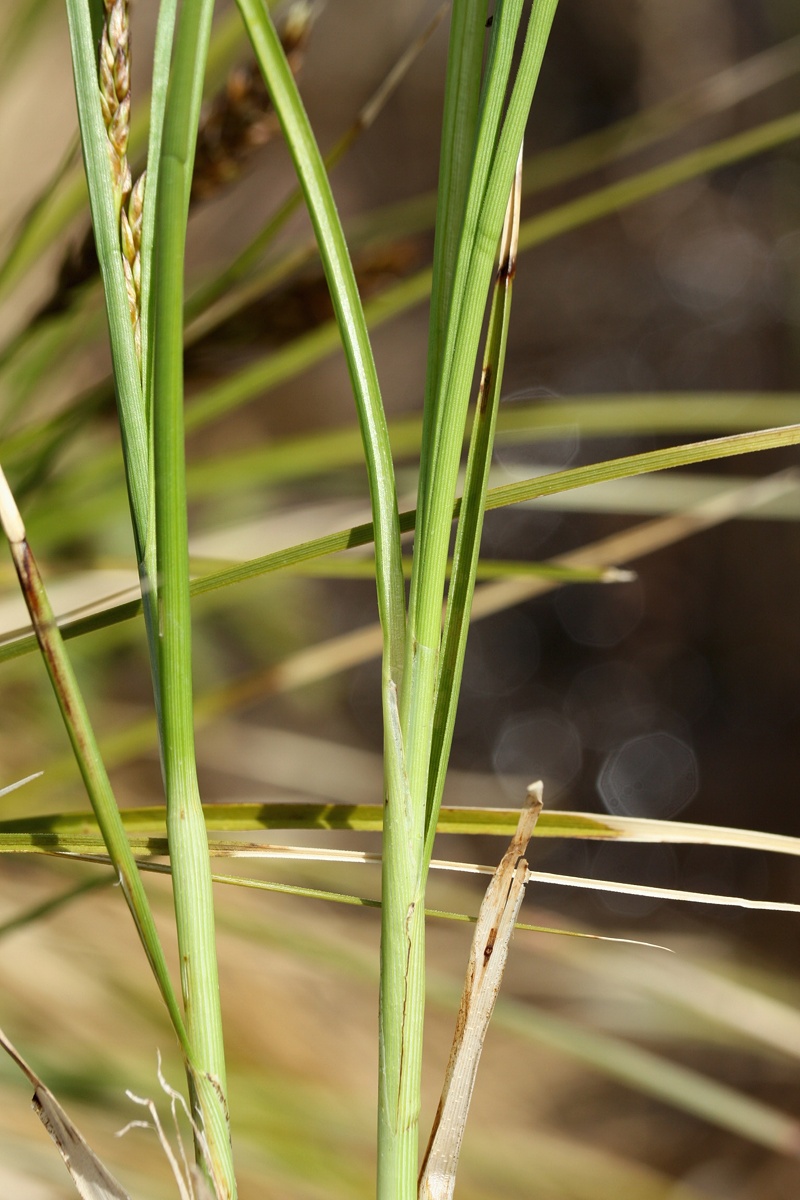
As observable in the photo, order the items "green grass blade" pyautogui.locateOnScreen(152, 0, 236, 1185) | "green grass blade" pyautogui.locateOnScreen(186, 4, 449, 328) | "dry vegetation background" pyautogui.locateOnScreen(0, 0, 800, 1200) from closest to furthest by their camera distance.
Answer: "green grass blade" pyautogui.locateOnScreen(152, 0, 236, 1185), "green grass blade" pyautogui.locateOnScreen(186, 4, 449, 328), "dry vegetation background" pyautogui.locateOnScreen(0, 0, 800, 1200)

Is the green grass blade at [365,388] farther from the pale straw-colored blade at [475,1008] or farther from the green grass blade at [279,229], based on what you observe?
the green grass blade at [279,229]

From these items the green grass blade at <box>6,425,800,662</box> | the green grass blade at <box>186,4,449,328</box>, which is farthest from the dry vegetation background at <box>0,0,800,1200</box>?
the green grass blade at <box>6,425,800,662</box>

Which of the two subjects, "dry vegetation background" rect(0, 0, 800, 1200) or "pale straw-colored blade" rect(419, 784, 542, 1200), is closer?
"pale straw-colored blade" rect(419, 784, 542, 1200)

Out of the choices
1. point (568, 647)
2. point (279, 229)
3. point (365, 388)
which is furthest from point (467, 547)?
point (568, 647)

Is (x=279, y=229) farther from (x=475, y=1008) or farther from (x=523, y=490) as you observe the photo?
(x=475, y=1008)

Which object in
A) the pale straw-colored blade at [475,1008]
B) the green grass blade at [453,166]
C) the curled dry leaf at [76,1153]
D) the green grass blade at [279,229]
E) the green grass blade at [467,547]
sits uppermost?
the green grass blade at [279,229]

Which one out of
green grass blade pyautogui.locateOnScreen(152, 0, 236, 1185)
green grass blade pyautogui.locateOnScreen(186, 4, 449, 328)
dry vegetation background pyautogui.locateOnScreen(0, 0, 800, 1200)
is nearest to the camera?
green grass blade pyautogui.locateOnScreen(152, 0, 236, 1185)

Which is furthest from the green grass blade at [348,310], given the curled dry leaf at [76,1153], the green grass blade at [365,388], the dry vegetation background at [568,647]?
the dry vegetation background at [568,647]

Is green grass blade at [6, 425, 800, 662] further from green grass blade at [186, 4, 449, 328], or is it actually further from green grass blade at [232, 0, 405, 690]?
green grass blade at [186, 4, 449, 328]

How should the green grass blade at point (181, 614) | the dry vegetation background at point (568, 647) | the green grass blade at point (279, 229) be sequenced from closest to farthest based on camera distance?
1. the green grass blade at point (181, 614)
2. the green grass blade at point (279, 229)
3. the dry vegetation background at point (568, 647)
